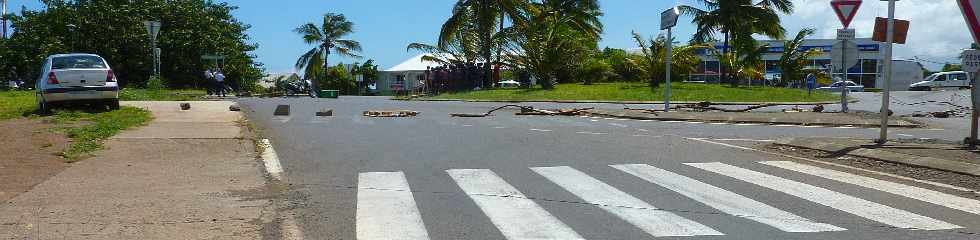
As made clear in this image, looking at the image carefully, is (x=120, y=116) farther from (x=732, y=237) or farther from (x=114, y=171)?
(x=732, y=237)

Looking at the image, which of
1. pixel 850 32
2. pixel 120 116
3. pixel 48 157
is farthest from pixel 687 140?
pixel 120 116

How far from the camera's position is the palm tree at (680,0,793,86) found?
4388 centimetres

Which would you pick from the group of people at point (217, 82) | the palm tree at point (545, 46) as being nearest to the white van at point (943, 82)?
the palm tree at point (545, 46)

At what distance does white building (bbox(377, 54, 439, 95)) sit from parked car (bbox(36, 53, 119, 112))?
1834 inches

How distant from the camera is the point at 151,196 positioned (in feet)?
24.0

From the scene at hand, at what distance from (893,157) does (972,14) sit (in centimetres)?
182

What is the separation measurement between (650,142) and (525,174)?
13.9ft

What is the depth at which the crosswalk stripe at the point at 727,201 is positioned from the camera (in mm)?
6156

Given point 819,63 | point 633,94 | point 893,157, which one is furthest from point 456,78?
point 819,63

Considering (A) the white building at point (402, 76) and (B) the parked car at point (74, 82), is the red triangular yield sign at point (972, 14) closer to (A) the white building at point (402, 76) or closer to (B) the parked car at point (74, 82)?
(B) the parked car at point (74, 82)

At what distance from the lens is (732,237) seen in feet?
18.8

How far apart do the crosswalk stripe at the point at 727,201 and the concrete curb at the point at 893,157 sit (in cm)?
285

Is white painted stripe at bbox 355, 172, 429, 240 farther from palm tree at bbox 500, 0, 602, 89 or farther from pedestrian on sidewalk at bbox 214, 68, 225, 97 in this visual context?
palm tree at bbox 500, 0, 602, 89

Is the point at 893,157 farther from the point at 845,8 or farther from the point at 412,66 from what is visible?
the point at 412,66
